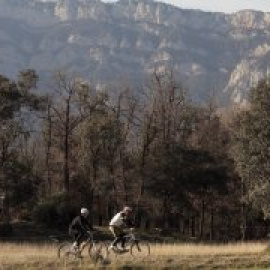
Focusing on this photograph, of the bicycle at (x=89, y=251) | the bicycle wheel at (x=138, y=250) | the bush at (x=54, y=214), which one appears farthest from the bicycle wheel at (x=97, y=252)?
the bush at (x=54, y=214)

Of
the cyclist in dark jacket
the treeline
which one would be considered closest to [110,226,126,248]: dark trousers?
the cyclist in dark jacket

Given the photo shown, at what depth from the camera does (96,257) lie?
25.6 metres

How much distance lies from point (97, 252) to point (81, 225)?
120cm

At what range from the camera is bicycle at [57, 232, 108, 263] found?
25734 millimetres

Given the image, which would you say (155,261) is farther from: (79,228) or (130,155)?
(130,155)

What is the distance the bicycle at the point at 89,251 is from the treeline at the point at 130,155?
75.6 feet

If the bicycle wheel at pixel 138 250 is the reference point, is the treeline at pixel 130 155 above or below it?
above

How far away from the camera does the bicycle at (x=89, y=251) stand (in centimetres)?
2573

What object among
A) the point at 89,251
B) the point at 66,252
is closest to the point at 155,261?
the point at 89,251

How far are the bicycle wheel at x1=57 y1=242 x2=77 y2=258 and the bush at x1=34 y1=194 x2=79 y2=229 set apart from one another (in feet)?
72.7

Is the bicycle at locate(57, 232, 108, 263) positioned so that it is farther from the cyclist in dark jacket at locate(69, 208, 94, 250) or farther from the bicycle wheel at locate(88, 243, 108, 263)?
the cyclist in dark jacket at locate(69, 208, 94, 250)

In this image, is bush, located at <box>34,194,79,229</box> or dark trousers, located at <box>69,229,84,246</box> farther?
bush, located at <box>34,194,79,229</box>

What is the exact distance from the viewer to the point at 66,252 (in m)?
26.6

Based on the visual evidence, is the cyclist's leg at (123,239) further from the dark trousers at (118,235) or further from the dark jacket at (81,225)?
the dark jacket at (81,225)
